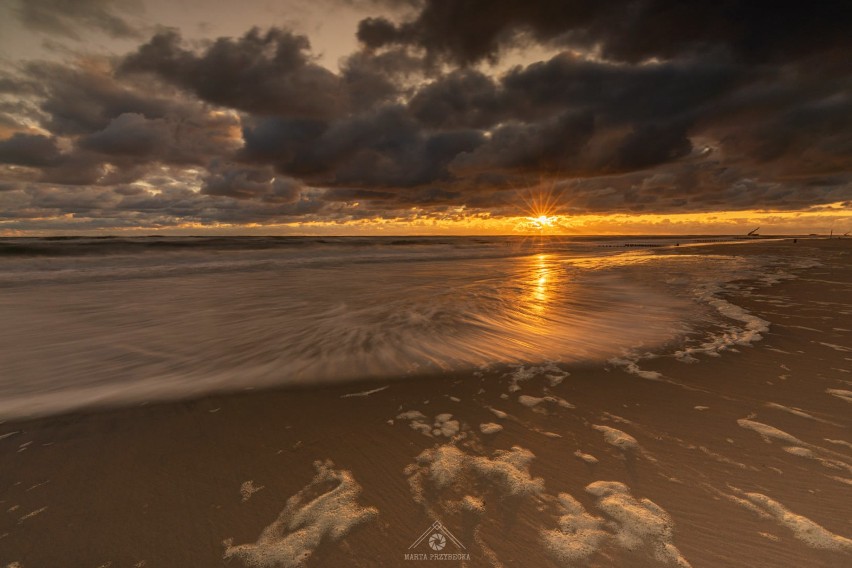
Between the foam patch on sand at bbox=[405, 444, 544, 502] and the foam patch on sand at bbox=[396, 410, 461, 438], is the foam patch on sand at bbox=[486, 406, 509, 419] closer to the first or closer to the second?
the foam patch on sand at bbox=[396, 410, 461, 438]

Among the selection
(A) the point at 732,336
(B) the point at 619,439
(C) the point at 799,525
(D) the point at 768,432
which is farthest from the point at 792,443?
(A) the point at 732,336

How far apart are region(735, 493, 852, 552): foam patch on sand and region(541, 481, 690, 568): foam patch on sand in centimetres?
72

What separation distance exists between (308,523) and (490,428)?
6.54ft

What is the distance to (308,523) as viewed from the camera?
2623mm

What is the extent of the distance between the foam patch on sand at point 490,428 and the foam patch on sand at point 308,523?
1.45 metres

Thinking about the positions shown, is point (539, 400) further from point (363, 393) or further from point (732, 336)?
point (732, 336)

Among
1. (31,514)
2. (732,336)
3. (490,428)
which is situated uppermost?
(732,336)

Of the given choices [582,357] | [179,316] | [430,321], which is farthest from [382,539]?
[179,316]

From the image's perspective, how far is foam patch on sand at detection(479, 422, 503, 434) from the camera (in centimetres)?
381

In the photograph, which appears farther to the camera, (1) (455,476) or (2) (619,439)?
(2) (619,439)

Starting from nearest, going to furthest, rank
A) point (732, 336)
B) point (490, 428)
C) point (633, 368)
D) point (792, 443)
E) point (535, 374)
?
point (792, 443) < point (490, 428) < point (535, 374) < point (633, 368) < point (732, 336)

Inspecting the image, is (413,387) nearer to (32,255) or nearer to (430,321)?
(430,321)

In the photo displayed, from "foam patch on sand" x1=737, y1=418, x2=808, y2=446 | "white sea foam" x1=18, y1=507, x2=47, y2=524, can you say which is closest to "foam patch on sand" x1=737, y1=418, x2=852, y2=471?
"foam patch on sand" x1=737, y1=418, x2=808, y2=446

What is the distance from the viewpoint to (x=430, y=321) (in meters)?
8.83
